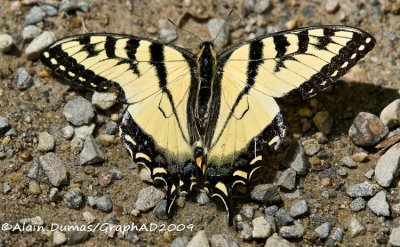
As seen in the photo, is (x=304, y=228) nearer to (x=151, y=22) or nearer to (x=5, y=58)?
(x=151, y=22)

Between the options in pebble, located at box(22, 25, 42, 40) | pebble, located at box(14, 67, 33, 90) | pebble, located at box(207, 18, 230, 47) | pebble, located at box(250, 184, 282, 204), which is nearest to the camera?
pebble, located at box(250, 184, 282, 204)

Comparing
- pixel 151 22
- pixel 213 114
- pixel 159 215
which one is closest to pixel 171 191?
pixel 159 215

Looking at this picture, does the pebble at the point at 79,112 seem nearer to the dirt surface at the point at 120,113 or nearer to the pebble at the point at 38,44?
the dirt surface at the point at 120,113

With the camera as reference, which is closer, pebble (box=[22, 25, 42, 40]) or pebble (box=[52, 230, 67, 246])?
pebble (box=[52, 230, 67, 246])

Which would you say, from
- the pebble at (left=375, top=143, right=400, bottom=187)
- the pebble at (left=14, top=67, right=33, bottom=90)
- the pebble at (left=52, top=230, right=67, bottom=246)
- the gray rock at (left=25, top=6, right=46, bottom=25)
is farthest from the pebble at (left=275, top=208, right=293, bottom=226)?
the gray rock at (left=25, top=6, right=46, bottom=25)

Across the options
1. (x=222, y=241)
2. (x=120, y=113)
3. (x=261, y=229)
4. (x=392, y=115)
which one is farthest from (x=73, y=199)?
(x=392, y=115)

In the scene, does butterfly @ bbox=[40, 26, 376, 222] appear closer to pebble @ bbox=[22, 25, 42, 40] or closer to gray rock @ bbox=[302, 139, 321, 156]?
gray rock @ bbox=[302, 139, 321, 156]
